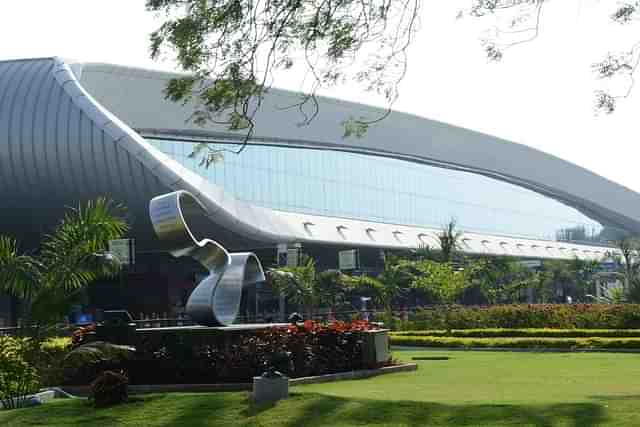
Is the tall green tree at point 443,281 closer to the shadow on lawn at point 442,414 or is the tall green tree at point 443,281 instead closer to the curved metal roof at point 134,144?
the curved metal roof at point 134,144

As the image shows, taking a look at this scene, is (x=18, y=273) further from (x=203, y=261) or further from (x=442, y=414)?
(x=442, y=414)

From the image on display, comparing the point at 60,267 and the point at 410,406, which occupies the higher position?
the point at 60,267

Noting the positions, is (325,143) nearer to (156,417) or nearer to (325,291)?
(325,291)

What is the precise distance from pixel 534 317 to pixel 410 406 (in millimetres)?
23815

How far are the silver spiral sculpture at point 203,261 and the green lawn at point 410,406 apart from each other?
316 centimetres

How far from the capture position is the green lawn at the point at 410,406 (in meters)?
11.6

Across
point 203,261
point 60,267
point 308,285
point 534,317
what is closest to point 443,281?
point 534,317

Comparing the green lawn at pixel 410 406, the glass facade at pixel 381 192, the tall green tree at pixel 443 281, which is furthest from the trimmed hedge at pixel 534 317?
the green lawn at pixel 410 406

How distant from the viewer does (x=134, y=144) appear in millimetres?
37875

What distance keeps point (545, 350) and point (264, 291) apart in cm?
2670

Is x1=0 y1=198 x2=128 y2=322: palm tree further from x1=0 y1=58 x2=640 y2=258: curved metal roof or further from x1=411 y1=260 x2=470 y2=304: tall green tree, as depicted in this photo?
x1=411 y1=260 x2=470 y2=304: tall green tree

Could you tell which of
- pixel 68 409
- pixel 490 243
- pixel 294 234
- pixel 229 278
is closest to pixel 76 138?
pixel 294 234

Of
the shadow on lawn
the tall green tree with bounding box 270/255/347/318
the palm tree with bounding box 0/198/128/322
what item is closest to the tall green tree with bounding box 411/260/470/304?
the tall green tree with bounding box 270/255/347/318

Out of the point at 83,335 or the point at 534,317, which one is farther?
the point at 534,317
